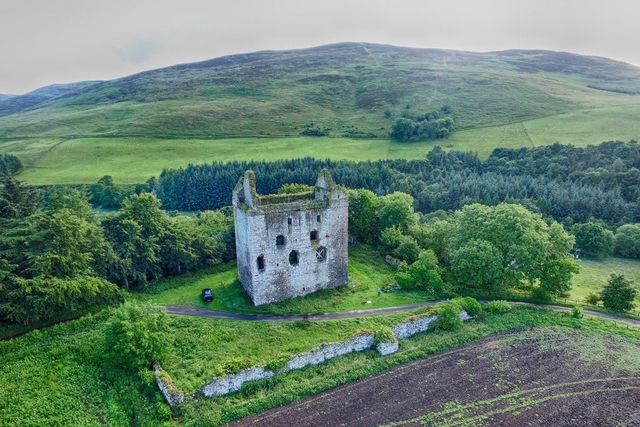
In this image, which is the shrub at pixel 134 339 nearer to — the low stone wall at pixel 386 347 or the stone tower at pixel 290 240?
the stone tower at pixel 290 240

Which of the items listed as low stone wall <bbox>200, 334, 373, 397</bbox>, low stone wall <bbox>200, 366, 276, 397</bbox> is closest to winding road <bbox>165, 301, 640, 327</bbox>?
low stone wall <bbox>200, 334, 373, 397</bbox>

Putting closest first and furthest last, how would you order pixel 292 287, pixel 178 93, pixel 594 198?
pixel 292 287
pixel 594 198
pixel 178 93

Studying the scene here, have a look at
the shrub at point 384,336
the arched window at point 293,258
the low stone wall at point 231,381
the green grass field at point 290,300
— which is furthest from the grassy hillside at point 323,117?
the low stone wall at point 231,381

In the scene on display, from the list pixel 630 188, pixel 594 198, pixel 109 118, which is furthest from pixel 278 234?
pixel 109 118

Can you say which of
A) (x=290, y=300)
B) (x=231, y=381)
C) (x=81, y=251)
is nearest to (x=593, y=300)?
(x=290, y=300)

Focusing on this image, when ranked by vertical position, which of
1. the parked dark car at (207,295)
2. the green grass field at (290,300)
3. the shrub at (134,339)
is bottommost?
the green grass field at (290,300)

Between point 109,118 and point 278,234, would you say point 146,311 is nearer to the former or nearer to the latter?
point 278,234

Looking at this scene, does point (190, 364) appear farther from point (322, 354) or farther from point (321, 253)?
point (321, 253)
